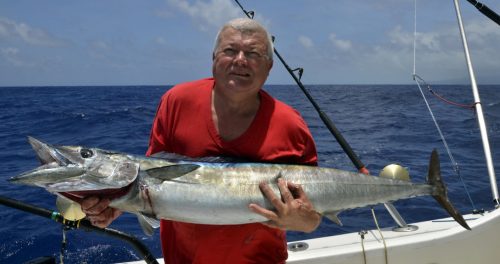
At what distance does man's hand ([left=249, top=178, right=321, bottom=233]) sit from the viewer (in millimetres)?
2203

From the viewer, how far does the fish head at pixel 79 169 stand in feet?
6.48

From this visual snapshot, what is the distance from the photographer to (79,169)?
208 centimetres

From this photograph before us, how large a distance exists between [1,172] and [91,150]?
8804 millimetres

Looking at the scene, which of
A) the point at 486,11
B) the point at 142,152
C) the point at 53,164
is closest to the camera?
the point at 53,164

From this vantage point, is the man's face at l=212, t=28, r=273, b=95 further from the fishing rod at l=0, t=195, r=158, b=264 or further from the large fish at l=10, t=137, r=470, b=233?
the fishing rod at l=0, t=195, r=158, b=264

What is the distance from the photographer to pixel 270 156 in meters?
2.47

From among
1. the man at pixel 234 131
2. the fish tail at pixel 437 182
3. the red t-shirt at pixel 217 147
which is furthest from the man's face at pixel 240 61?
the fish tail at pixel 437 182

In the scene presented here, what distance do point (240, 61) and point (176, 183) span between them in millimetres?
714

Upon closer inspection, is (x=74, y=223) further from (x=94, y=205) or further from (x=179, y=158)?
(x=179, y=158)

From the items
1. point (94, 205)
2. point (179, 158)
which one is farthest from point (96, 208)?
point (179, 158)

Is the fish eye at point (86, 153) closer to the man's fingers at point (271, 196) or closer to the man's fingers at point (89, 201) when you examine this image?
the man's fingers at point (89, 201)

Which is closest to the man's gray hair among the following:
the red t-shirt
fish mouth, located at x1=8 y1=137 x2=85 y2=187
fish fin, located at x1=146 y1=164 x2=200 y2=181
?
the red t-shirt

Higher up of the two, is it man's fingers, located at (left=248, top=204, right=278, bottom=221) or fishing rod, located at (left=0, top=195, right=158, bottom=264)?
man's fingers, located at (left=248, top=204, right=278, bottom=221)

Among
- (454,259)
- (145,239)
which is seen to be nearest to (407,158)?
(145,239)
